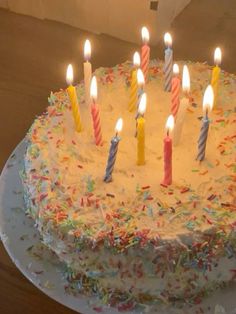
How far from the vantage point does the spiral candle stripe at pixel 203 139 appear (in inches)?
57.4

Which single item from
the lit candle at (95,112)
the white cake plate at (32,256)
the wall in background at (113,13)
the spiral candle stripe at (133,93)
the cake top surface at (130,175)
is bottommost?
the white cake plate at (32,256)

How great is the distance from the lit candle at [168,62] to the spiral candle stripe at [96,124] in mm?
285

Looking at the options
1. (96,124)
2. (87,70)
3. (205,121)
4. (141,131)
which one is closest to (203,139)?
(205,121)

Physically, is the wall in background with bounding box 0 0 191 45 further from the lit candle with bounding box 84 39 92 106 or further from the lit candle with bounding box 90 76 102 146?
the lit candle with bounding box 90 76 102 146

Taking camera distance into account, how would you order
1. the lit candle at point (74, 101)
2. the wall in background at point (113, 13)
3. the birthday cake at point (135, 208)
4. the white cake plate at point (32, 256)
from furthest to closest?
the wall in background at point (113, 13) → the lit candle at point (74, 101) → the white cake plate at point (32, 256) → the birthday cake at point (135, 208)

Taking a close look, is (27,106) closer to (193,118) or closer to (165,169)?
(193,118)

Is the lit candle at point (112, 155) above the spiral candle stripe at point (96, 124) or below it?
below

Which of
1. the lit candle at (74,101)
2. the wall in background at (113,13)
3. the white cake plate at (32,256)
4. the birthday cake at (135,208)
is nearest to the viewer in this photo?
the birthday cake at (135,208)

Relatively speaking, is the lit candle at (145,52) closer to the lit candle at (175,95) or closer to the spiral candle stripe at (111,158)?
the lit candle at (175,95)

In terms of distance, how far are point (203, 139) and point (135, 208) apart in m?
0.26

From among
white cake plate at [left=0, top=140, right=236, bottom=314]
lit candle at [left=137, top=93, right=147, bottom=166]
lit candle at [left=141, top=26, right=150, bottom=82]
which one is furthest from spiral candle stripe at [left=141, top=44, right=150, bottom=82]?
white cake plate at [left=0, top=140, right=236, bottom=314]

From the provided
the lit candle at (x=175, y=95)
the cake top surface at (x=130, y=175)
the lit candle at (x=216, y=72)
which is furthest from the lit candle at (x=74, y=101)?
the lit candle at (x=216, y=72)

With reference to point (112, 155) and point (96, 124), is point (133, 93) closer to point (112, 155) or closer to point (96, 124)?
point (96, 124)

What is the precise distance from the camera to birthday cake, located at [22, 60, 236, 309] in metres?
1.39
